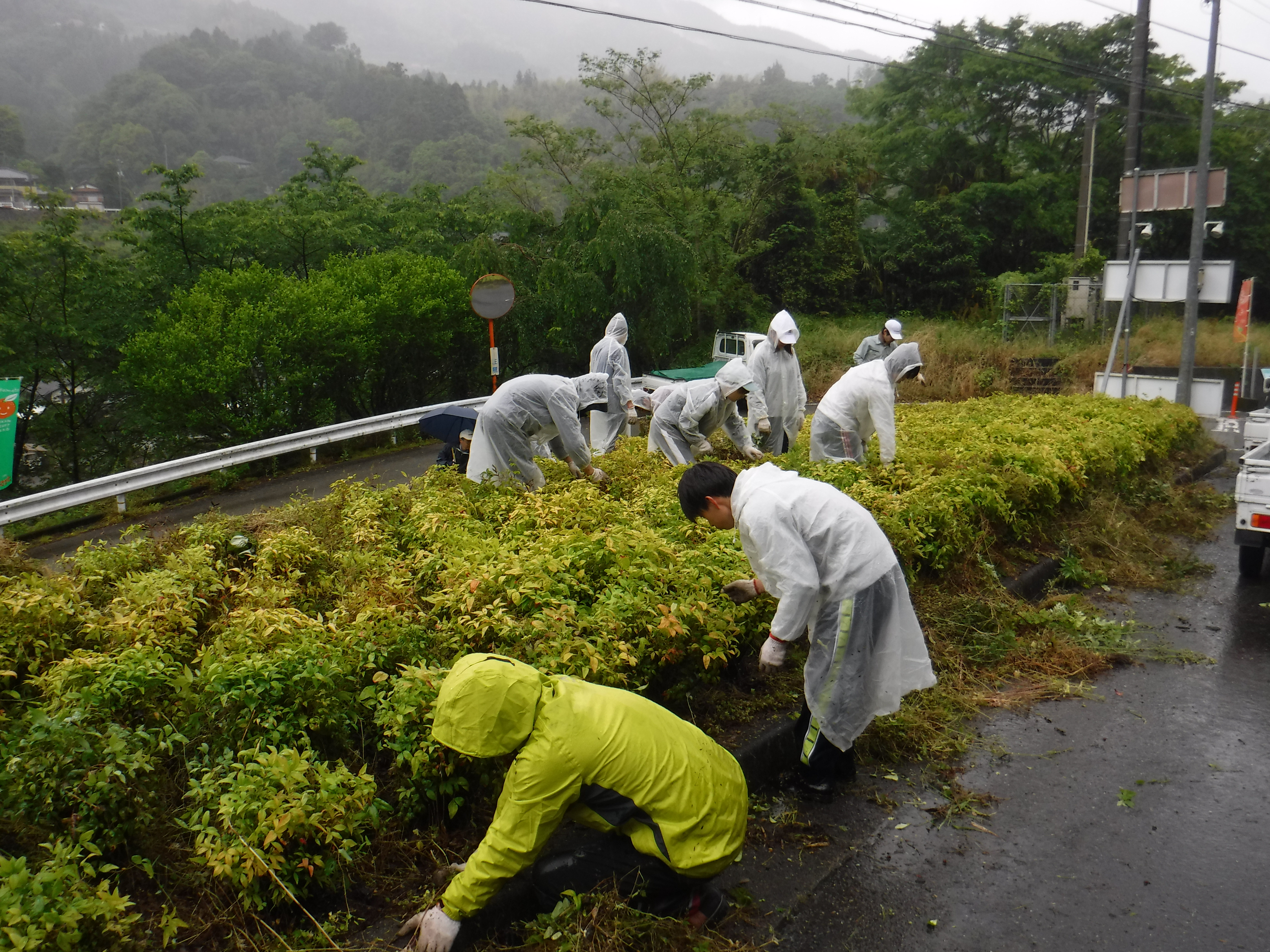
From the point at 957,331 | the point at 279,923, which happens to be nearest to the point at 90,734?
the point at 279,923

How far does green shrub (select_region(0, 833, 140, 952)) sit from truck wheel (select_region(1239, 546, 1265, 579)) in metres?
8.26

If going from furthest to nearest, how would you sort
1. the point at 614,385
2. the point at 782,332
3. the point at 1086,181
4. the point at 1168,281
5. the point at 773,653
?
the point at 1086,181 → the point at 1168,281 → the point at 614,385 → the point at 782,332 → the point at 773,653

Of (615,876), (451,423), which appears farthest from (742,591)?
(451,423)

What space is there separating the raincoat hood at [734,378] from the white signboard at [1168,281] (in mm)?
9861

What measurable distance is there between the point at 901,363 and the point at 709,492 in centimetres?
424

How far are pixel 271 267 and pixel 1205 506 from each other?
1573 centimetres

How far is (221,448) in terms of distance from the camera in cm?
1246

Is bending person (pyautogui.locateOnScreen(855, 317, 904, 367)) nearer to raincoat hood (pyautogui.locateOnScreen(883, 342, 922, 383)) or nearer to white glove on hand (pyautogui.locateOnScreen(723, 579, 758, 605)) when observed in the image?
raincoat hood (pyautogui.locateOnScreen(883, 342, 922, 383))

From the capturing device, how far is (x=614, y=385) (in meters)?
10.4

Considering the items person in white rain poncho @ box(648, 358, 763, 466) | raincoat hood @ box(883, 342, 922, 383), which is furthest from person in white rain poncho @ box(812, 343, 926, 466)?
person in white rain poncho @ box(648, 358, 763, 466)

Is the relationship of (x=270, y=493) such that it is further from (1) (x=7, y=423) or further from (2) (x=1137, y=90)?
(2) (x=1137, y=90)

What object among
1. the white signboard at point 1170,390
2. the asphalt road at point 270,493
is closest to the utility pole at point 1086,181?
the white signboard at point 1170,390

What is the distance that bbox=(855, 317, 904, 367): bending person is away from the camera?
39.5 ft

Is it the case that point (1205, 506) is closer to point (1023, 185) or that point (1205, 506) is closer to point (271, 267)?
point (271, 267)
